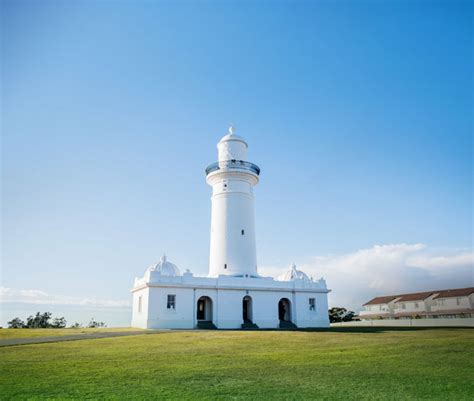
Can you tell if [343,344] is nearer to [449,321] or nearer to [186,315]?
[186,315]

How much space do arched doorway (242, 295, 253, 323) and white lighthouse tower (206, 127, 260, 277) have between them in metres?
1.86

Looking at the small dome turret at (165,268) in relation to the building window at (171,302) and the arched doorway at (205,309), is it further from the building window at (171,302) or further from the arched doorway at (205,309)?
the arched doorway at (205,309)

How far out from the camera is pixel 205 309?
30.6m

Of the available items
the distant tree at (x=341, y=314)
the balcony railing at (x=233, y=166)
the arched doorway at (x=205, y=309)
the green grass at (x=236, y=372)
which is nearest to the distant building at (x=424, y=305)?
the distant tree at (x=341, y=314)

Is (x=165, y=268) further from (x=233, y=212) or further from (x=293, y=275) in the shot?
(x=293, y=275)

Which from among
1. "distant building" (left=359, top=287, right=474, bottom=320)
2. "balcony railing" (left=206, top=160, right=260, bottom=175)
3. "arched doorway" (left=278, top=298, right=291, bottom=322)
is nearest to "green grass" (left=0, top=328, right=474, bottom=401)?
"arched doorway" (left=278, top=298, right=291, bottom=322)

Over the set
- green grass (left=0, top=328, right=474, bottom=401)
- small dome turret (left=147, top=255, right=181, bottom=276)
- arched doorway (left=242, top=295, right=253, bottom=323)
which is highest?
small dome turret (left=147, top=255, right=181, bottom=276)

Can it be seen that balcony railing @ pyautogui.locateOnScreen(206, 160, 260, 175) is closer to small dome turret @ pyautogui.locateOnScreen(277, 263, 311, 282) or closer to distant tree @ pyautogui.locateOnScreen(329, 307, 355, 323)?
small dome turret @ pyautogui.locateOnScreen(277, 263, 311, 282)

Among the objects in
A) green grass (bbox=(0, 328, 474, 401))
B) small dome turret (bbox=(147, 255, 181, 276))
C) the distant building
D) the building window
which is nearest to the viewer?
green grass (bbox=(0, 328, 474, 401))

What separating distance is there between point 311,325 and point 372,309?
29801 mm

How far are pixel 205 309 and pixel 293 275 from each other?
8.11 m

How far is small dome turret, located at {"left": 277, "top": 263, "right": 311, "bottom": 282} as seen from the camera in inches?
1303

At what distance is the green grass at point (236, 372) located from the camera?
7.57 meters

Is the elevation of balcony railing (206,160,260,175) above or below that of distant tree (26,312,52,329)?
above
